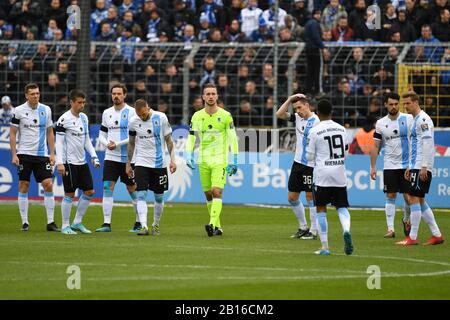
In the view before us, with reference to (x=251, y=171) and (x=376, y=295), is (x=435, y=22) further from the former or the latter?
(x=376, y=295)

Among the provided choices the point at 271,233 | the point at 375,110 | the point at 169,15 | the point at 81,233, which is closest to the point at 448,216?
the point at 375,110

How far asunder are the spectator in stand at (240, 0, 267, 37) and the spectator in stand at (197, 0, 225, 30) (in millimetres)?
588

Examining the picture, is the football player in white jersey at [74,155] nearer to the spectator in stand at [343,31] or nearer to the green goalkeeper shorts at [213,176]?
the green goalkeeper shorts at [213,176]

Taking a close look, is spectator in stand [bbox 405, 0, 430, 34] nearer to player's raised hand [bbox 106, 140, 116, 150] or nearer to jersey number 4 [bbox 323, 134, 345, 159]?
player's raised hand [bbox 106, 140, 116, 150]

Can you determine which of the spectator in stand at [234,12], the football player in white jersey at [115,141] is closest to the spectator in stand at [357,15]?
the spectator in stand at [234,12]

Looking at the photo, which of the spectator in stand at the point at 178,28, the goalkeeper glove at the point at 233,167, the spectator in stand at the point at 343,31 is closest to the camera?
the goalkeeper glove at the point at 233,167

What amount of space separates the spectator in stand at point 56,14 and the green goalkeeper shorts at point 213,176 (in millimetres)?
13688

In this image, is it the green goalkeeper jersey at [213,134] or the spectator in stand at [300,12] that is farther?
the spectator in stand at [300,12]

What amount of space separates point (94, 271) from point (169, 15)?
1817 centimetres

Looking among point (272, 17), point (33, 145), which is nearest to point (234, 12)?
point (272, 17)

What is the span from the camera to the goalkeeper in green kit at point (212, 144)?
61.2ft

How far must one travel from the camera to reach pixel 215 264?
14.2m

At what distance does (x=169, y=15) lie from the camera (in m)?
30.8

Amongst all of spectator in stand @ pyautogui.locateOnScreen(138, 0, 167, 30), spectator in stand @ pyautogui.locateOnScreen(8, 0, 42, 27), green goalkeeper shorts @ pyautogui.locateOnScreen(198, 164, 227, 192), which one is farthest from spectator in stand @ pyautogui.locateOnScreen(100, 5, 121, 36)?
green goalkeeper shorts @ pyautogui.locateOnScreen(198, 164, 227, 192)
